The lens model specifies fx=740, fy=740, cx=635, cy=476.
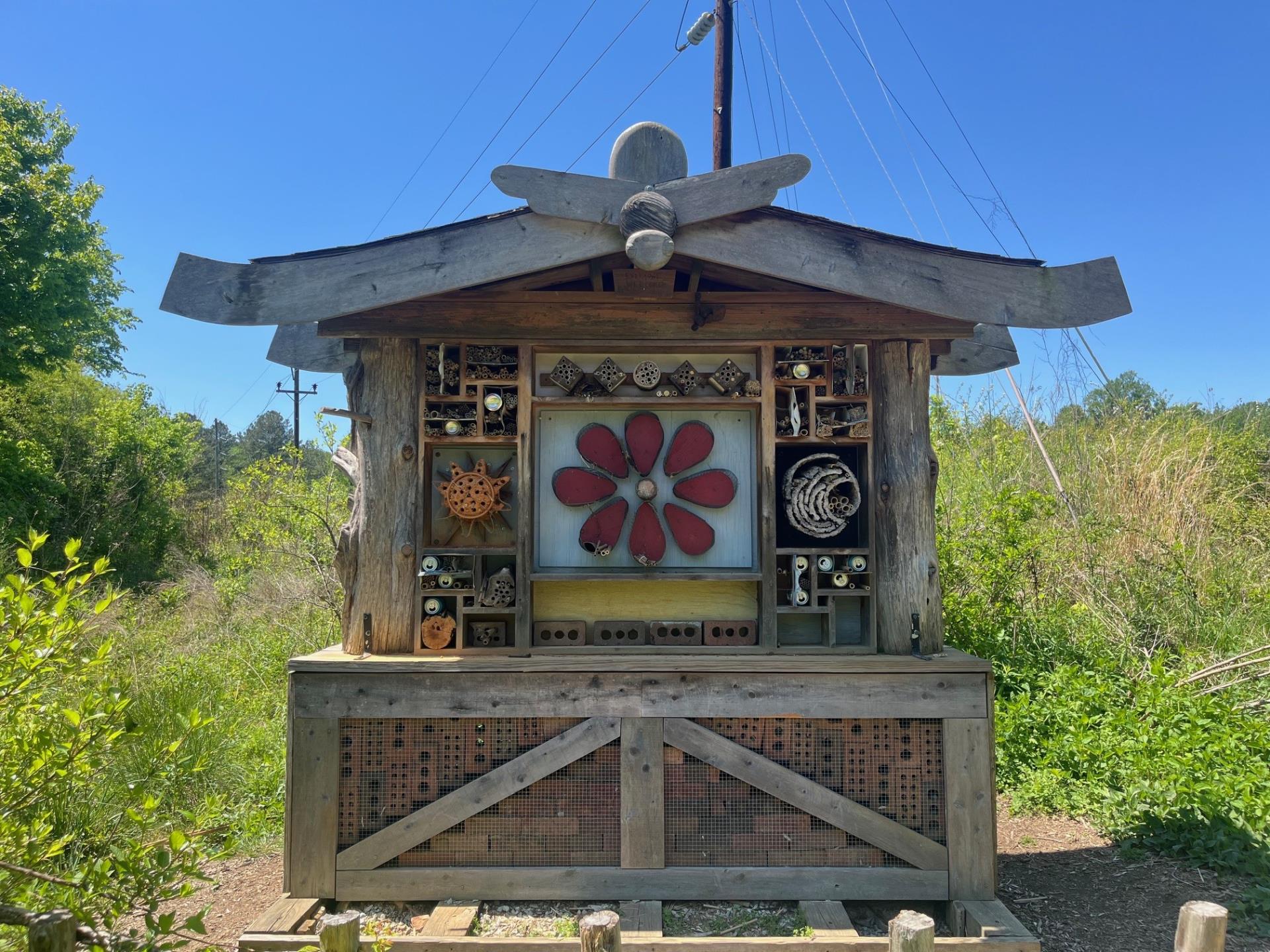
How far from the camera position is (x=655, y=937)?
3.26 m

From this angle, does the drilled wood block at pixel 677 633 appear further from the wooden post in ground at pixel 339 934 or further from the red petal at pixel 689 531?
the wooden post in ground at pixel 339 934

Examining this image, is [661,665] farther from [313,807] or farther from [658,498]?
[313,807]

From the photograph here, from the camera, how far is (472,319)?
12.7ft

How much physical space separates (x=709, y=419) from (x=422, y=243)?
5.69 feet

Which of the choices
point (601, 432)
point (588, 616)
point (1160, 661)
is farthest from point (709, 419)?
point (1160, 661)

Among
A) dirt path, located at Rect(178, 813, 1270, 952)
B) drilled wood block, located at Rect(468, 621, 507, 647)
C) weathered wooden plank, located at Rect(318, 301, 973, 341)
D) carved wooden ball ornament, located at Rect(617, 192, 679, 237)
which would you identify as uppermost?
carved wooden ball ornament, located at Rect(617, 192, 679, 237)

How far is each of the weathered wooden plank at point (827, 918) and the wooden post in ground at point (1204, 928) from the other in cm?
152

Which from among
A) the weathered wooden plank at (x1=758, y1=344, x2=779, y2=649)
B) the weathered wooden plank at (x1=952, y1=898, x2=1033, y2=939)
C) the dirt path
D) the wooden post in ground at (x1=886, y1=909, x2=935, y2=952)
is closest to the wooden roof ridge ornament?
the weathered wooden plank at (x1=758, y1=344, x2=779, y2=649)

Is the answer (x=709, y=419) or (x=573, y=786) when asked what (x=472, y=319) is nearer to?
(x=709, y=419)

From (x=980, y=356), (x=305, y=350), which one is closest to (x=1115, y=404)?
(x=980, y=356)

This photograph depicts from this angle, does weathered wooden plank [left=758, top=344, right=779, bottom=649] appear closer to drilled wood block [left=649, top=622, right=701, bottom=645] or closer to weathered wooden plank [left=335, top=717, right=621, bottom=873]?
drilled wood block [left=649, top=622, right=701, bottom=645]

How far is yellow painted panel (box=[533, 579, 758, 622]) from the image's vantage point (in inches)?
157

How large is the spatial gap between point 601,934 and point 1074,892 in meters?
3.22

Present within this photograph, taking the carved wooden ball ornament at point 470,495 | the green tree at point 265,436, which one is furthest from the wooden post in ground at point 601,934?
the green tree at point 265,436
